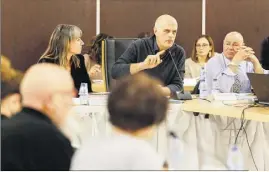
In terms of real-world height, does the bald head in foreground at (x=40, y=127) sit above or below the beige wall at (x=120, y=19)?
below

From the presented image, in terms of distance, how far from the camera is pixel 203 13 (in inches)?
224

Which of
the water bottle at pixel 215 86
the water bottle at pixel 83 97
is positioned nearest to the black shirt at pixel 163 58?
the water bottle at pixel 215 86

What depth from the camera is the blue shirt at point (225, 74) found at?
11.3 feet

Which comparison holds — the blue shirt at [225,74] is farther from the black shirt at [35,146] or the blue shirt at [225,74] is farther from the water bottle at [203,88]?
the black shirt at [35,146]

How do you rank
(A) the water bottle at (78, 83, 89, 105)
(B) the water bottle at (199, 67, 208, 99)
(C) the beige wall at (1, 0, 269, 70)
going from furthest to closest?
(C) the beige wall at (1, 0, 269, 70) < (B) the water bottle at (199, 67, 208, 99) < (A) the water bottle at (78, 83, 89, 105)

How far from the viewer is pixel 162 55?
347 centimetres

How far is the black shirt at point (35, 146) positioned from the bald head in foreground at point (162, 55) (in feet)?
6.27

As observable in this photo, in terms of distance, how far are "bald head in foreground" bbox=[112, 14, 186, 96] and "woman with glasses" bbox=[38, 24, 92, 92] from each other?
0.38 m

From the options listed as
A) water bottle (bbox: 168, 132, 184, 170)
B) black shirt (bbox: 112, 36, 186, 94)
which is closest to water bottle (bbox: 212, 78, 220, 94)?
black shirt (bbox: 112, 36, 186, 94)

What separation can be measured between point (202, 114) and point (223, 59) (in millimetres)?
706

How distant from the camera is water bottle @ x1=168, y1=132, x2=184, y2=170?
1613mm

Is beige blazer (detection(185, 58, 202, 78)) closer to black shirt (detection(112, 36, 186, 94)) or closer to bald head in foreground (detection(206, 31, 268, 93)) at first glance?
bald head in foreground (detection(206, 31, 268, 93))

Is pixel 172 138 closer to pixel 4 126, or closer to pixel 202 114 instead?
pixel 4 126

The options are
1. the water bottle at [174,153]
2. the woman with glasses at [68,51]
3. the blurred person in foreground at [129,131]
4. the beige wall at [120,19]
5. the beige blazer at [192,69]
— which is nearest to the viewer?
the blurred person in foreground at [129,131]
